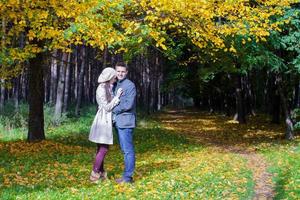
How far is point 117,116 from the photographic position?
9.73 metres

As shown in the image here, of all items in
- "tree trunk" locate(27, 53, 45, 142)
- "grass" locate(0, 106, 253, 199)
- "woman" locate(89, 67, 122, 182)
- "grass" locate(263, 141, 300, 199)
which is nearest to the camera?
"grass" locate(0, 106, 253, 199)

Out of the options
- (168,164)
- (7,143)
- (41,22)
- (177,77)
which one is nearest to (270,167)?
(168,164)

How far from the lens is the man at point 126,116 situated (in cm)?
963

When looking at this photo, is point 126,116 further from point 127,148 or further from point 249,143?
point 249,143

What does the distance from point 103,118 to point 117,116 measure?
329 mm

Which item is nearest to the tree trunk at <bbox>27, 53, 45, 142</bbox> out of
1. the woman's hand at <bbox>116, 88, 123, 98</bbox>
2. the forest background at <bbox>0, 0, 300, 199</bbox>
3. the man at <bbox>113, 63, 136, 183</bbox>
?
the forest background at <bbox>0, 0, 300, 199</bbox>

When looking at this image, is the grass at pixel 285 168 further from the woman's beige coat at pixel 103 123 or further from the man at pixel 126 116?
the woman's beige coat at pixel 103 123

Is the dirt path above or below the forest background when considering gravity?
below

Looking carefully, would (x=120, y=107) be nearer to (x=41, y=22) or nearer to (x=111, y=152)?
(x=41, y=22)

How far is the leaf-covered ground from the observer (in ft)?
30.1

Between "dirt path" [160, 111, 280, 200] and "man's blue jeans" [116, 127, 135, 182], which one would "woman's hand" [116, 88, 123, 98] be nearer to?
"man's blue jeans" [116, 127, 135, 182]

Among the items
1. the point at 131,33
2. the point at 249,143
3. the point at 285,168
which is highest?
the point at 131,33

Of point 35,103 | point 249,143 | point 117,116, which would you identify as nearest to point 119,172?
point 117,116

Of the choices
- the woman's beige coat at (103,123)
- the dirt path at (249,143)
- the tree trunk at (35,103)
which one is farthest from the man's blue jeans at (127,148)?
the tree trunk at (35,103)
